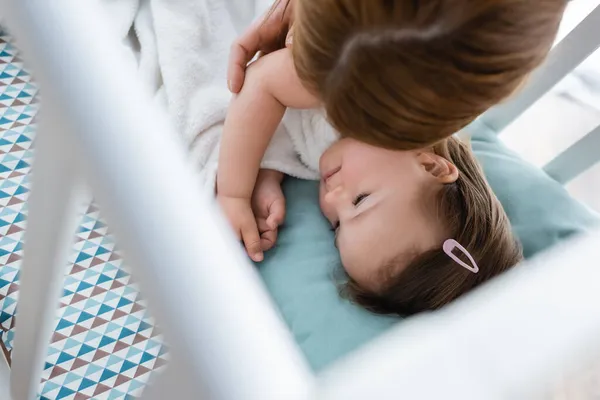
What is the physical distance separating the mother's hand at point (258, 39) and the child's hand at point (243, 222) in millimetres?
111

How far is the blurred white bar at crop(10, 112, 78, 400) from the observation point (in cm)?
31

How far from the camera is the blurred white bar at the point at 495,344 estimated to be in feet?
0.74

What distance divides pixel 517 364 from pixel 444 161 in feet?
1.55

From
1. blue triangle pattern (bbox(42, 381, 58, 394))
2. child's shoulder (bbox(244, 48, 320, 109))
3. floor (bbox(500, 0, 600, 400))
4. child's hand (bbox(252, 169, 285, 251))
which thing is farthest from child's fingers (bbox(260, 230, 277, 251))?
floor (bbox(500, 0, 600, 400))

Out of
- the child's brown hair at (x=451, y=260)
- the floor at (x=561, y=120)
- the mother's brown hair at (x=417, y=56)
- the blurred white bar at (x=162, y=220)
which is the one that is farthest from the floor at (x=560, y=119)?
the blurred white bar at (x=162, y=220)

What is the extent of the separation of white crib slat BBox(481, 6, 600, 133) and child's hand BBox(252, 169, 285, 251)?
248 mm

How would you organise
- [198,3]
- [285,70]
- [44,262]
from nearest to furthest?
1. [44,262]
2. [285,70]
3. [198,3]

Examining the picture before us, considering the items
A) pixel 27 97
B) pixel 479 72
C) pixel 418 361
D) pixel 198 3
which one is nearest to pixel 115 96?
pixel 418 361

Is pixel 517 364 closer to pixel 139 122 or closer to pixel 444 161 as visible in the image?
pixel 139 122

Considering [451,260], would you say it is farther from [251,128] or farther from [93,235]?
[93,235]

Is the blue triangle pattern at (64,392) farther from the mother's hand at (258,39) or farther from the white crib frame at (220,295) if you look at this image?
the white crib frame at (220,295)

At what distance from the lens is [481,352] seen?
0.77 ft

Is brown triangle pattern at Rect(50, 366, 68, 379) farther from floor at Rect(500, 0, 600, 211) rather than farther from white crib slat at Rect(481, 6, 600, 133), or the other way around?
floor at Rect(500, 0, 600, 211)

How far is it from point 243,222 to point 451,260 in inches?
8.0
